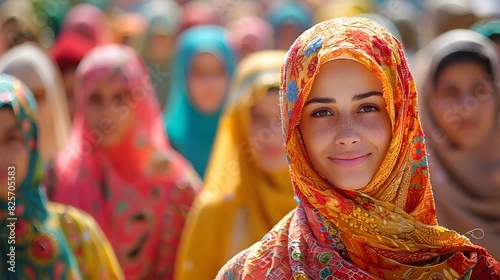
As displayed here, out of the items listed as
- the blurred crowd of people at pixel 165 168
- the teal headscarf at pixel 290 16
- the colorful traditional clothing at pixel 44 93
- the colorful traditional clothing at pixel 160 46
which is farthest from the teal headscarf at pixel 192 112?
the teal headscarf at pixel 290 16

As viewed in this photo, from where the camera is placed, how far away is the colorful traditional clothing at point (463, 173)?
4652 millimetres

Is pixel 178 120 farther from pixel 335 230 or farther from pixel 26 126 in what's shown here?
pixel 335 230

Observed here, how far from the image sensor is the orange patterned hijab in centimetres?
288

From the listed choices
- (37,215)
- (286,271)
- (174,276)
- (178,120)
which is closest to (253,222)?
(174,276)

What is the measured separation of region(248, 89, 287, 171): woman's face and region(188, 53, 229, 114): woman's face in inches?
103

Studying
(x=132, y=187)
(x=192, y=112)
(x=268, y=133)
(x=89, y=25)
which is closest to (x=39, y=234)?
(x=268, y=133)

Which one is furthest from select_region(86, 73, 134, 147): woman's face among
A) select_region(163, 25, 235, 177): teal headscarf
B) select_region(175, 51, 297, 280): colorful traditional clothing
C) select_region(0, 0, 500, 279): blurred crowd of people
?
select_region(163, 25, 235, 177): teal headscarf

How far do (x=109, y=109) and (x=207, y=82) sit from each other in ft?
6.95

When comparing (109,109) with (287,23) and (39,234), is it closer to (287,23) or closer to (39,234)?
(39,234)

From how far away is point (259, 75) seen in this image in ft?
17.3

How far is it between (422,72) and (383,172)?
238cm

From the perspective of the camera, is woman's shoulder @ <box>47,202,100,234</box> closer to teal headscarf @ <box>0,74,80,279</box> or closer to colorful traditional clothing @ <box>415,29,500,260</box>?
teal headscarf @ <box>0,74,80,279</box>

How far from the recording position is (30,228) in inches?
152

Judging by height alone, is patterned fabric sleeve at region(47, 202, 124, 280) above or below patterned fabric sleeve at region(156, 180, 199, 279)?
above
